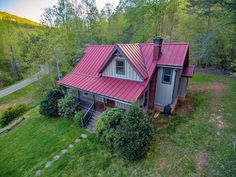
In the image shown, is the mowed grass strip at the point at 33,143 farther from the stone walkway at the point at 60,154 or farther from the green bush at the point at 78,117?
the green bush at the point at 78,117

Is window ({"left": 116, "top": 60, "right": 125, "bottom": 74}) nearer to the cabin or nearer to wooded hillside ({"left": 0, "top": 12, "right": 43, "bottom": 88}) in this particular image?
the cabin

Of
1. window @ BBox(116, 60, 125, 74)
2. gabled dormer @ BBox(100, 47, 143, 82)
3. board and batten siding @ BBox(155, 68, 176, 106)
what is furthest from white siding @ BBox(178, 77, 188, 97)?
window @ BBox(116, 60, 125, 74)

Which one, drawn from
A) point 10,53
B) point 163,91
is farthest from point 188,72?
point 10,53

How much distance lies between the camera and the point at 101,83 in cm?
1147

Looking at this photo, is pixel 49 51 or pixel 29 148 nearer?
pixel 29 148

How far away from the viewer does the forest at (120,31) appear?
18719mm

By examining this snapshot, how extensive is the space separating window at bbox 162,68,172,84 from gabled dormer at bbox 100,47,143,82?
6.61 feet

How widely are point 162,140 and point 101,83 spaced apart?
602 centimetres

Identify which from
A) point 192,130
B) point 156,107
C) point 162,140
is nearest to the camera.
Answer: point 162,140

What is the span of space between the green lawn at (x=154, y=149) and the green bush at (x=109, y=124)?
2.18ft

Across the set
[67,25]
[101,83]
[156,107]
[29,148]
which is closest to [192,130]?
[156,107]

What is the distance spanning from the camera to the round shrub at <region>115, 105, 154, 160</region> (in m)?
7.53

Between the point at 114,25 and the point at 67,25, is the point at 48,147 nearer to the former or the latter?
the point at 67,25

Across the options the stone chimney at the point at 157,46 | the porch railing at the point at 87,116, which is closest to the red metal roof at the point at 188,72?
the stone chimney at the point at 157,46
